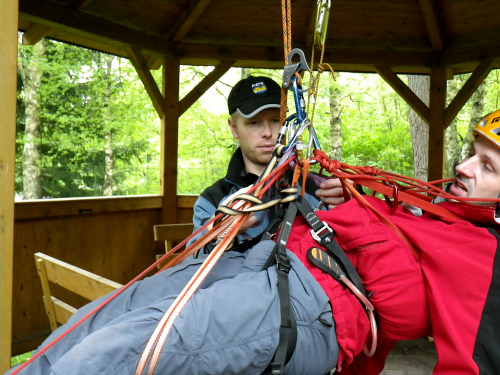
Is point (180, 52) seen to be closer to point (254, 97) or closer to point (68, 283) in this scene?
point (254, 97)

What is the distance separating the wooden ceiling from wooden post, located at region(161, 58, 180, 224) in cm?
21

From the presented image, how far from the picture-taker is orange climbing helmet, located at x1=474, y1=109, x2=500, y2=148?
1.37 meters

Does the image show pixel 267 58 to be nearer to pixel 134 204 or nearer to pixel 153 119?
pixel 134 204

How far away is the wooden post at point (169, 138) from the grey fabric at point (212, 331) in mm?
4033

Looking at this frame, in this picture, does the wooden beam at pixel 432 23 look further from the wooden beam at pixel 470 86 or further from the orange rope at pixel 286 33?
the orange rope at pixel 286 33

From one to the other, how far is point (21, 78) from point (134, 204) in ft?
16.6

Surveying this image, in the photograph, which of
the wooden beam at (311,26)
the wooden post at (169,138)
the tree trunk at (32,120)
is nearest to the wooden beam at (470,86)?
the wooden beam at (311,26)

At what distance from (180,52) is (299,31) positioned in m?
1.39

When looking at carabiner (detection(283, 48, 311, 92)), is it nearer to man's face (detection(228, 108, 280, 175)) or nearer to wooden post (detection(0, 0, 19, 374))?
man's face (detection(228, 108, 280, 175))

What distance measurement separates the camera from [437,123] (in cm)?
517

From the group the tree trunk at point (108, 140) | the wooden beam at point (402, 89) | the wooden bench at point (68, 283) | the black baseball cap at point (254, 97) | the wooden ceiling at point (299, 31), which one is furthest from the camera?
the tree trunk at point (108, 140)

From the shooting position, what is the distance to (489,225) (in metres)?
1.28

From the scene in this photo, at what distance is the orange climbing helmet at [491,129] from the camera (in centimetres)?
137

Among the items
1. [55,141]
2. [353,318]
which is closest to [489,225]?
[353,318]
